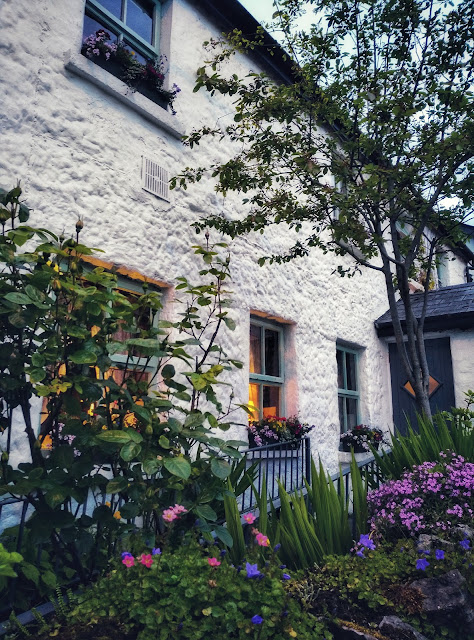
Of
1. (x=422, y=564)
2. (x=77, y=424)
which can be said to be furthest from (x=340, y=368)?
(x=77, y=424)

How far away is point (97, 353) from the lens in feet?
7.38

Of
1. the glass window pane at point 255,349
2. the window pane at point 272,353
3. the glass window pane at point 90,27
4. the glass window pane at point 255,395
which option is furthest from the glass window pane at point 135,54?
the glass window pane at point 255,395

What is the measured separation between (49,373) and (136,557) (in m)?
0.99

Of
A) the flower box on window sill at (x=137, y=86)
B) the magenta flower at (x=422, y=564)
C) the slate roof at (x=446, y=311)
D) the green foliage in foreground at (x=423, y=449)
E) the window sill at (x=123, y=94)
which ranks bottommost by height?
the magenta flower at (x=422, y=564)

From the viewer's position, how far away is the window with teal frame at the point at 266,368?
570cm

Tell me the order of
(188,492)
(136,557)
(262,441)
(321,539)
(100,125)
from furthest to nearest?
(262,441) → (100,125) → (321,539) → (188,492) → (136,557)

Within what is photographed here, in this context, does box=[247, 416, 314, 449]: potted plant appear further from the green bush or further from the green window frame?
the green window frame

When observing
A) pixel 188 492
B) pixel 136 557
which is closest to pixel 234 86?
pixel 188 492

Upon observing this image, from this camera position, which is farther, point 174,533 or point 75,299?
point 174,533

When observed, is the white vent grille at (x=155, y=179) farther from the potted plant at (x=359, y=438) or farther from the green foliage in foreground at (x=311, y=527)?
the potted plant at (x=359, y=438)

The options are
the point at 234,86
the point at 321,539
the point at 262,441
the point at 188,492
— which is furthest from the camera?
the point at 262,441

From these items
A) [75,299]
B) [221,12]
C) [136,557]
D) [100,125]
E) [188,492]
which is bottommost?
[136,557]

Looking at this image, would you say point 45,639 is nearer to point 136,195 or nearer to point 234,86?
point 136,195

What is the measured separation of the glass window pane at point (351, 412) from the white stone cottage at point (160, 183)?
3 centimetres
